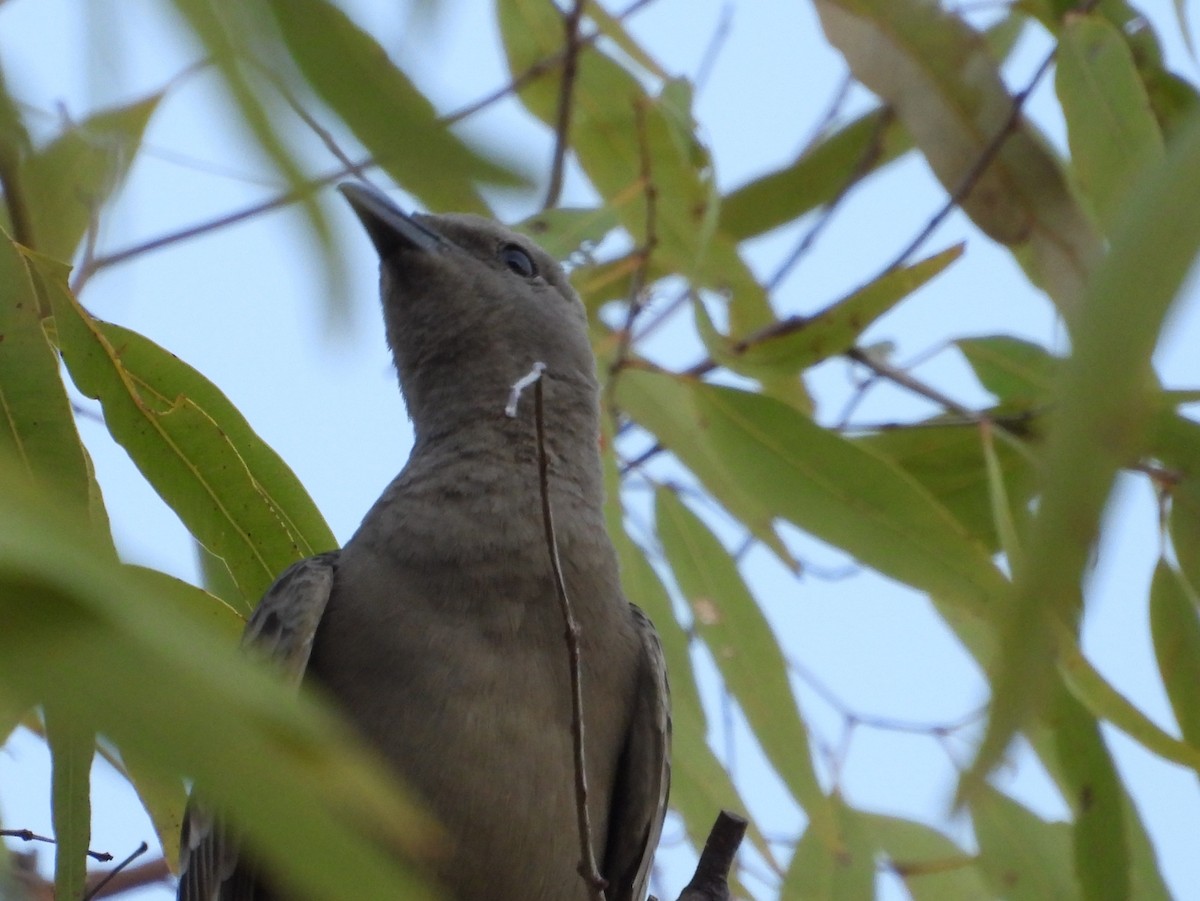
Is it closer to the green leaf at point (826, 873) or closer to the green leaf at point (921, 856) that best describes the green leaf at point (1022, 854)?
the green leaf at point (921, 856)

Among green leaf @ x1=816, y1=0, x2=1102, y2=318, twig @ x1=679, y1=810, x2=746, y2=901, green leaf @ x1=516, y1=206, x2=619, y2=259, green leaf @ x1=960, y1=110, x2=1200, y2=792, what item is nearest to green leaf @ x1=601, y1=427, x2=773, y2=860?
green leaf @ x1=516, y1=206, x2=619, y2=259

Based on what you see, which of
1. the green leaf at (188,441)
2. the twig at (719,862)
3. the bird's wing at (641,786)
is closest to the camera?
the twig at (719,862)

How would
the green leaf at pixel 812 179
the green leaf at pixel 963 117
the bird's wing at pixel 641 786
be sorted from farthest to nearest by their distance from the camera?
the green leaf at pixel 812 179
the green leaf at pixel 963 117
the bird's wing at pixel 641 786

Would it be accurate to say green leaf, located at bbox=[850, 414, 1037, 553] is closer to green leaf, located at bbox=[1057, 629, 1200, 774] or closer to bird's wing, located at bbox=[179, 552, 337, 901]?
green leaf, located at bbox=[1057, 629, 1200, 774]

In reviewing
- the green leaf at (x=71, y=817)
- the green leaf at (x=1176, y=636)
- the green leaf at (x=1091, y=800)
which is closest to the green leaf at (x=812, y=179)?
the green leaf at (x=1176, y=636)

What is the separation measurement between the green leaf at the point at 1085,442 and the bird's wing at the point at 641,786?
231cm

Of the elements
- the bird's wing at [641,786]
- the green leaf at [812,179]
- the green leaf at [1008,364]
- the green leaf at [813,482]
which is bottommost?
the bird's wing at [641,786]

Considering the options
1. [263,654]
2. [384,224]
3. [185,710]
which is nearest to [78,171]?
[263,654]

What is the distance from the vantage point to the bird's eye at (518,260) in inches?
156

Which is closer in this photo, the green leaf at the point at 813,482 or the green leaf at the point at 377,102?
the green leaf at the point at 377,102

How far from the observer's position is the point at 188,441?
9.46ft

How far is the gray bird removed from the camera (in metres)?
2.90

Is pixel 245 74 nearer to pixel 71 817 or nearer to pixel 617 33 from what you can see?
pixel 71 817

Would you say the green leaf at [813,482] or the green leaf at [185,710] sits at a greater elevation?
the green leaf at [813,482]
